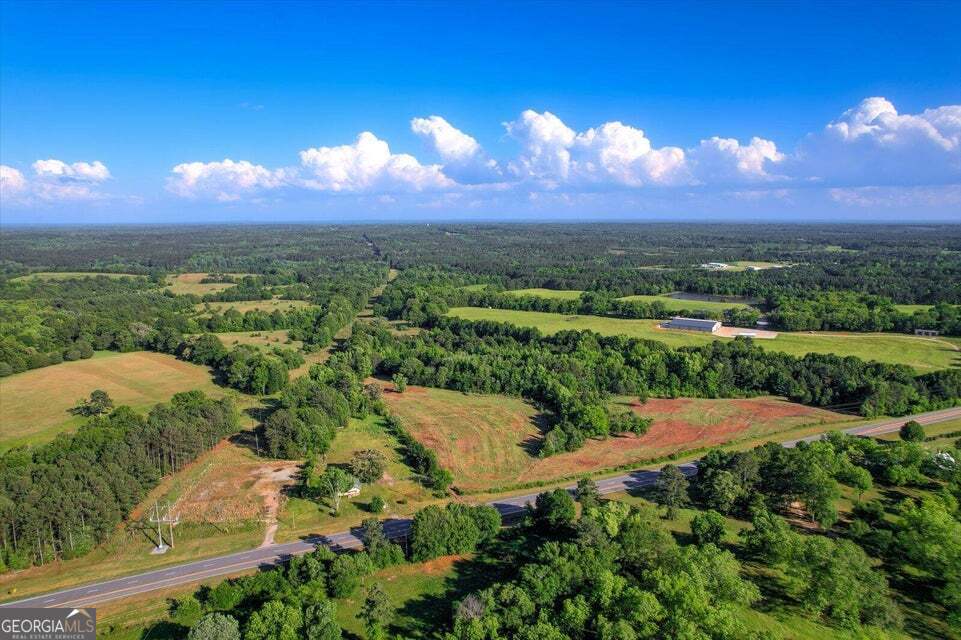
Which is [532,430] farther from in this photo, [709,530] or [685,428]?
[709,530]

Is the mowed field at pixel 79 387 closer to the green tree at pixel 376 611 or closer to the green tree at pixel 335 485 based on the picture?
the green tree at pixel 335 485

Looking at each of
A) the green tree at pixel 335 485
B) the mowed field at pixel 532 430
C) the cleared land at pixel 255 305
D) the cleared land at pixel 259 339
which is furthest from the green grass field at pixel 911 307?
the cleared land at pixel 255 305

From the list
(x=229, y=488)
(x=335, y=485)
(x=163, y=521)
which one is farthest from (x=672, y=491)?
(x=163, y=521)

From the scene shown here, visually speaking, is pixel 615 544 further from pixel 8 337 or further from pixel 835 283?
pixel 835 283

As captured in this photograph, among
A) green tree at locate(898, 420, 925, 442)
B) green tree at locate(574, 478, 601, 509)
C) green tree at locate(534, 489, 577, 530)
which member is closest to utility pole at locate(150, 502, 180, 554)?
green tree at locate(534, 489, 577, 530)

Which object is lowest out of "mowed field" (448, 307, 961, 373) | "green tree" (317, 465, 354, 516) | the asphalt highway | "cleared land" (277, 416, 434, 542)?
the asphalt highway

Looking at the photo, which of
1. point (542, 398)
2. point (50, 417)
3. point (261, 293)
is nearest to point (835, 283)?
point (542, 398)

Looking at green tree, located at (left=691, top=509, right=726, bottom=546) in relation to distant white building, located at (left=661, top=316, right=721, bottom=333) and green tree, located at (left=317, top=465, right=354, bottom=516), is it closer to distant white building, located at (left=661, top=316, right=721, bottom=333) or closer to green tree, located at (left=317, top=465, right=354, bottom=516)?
green tree, located at (left=317, top=465, right=354, bottom=516)
